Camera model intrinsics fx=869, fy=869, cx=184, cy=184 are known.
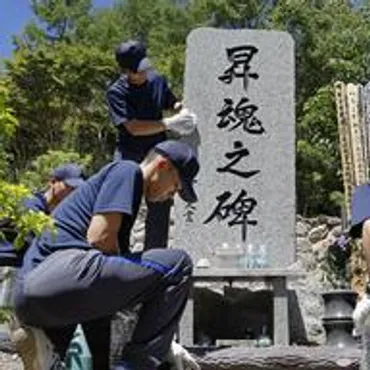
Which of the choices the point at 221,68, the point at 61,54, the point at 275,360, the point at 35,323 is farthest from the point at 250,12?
the point at 35,323

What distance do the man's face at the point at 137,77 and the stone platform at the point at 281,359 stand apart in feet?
4.21

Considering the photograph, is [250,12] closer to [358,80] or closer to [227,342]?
[358,80]

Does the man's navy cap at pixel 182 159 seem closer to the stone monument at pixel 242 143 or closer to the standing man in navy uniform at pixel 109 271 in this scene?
the standing man in navy uniform at pixel 109 271

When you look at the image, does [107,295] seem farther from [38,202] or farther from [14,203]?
[38,202]

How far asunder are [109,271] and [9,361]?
1752 mm

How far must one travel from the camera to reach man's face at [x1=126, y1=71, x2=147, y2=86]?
4004 millimetres

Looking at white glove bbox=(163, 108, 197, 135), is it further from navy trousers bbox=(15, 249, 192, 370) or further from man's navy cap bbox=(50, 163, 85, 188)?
navy trousers bbox=(15, 249, 192, 370)

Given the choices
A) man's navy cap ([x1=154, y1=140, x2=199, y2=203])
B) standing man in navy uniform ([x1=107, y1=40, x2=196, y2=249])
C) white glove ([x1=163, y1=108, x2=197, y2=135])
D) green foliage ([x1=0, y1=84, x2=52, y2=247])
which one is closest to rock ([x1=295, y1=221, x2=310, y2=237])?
white glove ([x1=163, y1=108, x2=197, y2=135])

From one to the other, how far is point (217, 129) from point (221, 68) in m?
0.50

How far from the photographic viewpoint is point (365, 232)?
273 centimetres

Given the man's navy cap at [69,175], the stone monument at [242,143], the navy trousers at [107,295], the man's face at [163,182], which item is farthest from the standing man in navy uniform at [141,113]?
the stone monument at [242,143]

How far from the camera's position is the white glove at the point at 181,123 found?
4.10 meters

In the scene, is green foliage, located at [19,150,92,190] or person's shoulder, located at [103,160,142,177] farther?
green foliage, located at [19,150,92,190]

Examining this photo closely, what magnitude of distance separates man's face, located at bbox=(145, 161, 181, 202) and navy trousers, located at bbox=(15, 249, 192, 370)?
23 centimetres
